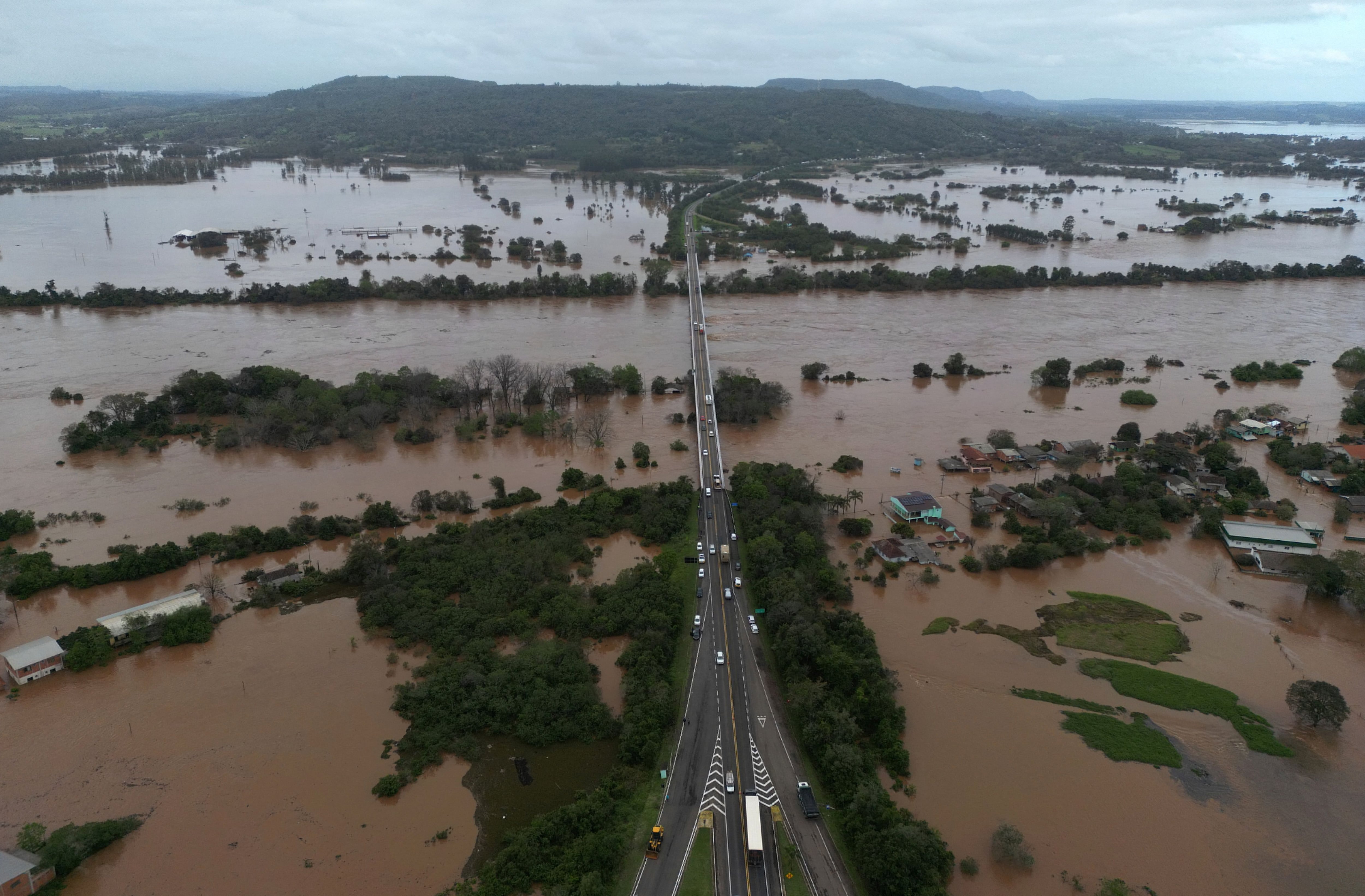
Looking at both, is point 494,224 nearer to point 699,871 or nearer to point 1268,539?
point 1268,539

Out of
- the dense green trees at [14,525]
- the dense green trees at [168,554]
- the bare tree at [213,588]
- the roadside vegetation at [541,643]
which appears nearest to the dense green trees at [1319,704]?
the roadside vegetation at [541,643]

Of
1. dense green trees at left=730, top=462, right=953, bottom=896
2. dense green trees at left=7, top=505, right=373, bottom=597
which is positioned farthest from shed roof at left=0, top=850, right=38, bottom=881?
dense green trees at left=730, top=462, right=953, bottom=896

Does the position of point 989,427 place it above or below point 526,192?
below

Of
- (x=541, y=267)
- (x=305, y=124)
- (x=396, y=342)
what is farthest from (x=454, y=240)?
(x=305, y=124)

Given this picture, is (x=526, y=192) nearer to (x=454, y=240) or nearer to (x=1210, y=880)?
(x=454, y=240)

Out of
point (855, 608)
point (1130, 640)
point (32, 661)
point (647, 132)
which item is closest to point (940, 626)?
point (855, 608)

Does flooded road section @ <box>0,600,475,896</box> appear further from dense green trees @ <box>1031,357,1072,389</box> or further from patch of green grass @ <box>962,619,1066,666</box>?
dense green trees @ <box>1031,357,1072,389</box>
